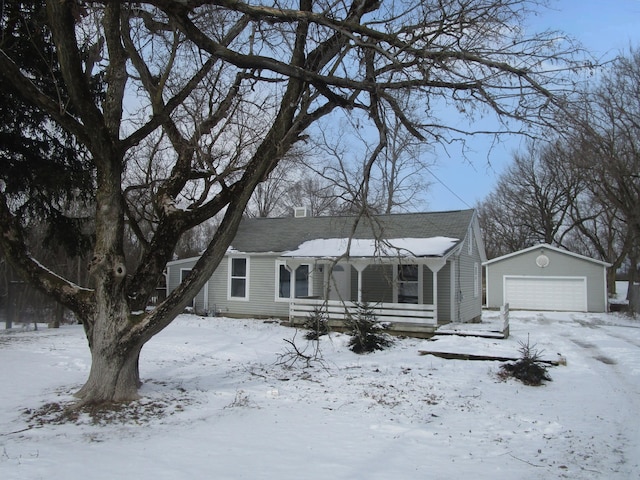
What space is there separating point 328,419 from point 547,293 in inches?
898

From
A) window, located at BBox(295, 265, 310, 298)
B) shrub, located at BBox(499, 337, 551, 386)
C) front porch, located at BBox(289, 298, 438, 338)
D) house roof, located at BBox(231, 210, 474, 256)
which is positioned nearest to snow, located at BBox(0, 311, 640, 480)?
shrub, located at BBox(499, 337, 551, 386)

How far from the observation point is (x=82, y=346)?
36.8 ft

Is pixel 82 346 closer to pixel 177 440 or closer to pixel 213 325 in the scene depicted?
pixel 213 325

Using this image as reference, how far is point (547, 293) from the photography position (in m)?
25.6

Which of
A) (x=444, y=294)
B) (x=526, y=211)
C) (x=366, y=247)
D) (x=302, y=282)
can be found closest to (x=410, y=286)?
(x=444, y=294)

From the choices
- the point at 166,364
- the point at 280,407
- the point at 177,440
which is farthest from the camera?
the point at 166,364

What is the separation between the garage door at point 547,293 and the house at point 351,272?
6.24m

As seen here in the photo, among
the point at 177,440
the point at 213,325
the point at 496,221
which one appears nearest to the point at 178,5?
the point at 177,440

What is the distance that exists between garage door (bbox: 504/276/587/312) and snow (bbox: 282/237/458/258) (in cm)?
1226

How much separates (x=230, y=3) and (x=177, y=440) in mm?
5028

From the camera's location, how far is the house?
1512cm

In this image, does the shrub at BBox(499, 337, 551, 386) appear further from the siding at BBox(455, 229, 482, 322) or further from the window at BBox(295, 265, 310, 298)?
the window at BBox(295, 265, 310, 298)

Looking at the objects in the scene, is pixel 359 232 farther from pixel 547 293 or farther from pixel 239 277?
pixel 547 293

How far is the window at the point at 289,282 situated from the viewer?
18317 mm
